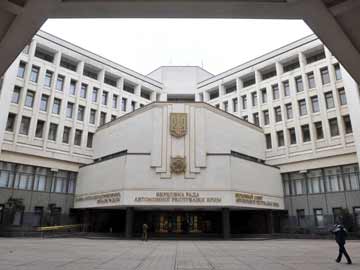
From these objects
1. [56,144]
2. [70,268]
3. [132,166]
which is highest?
[56,144]

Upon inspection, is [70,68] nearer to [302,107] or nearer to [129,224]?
[129,224]

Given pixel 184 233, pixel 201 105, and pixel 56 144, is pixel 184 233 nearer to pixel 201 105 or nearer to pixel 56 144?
pixel 201 105

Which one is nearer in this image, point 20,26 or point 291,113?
point 20,26

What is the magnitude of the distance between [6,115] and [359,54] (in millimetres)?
36479

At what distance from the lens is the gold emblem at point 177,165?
1264 inches

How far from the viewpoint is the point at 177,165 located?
32.2m

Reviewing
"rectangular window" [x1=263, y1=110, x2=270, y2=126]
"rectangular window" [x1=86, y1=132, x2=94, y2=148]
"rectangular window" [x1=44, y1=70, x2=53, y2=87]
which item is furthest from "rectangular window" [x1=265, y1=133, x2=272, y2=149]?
"rectangular window" [x1=44, y1=70, x2=53, y2=87]

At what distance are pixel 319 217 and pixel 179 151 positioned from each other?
19380 millimetres

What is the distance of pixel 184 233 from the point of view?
115ft

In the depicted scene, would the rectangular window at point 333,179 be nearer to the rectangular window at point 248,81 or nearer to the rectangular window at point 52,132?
the rectangular window at point 248,81

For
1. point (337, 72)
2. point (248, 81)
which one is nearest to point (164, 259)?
point (337, 72)

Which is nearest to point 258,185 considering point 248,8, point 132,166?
point 132,166

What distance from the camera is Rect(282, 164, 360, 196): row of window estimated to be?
3534 cm

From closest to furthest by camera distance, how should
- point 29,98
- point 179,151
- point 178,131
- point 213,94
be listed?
point 179,151 < point 178,131 < point 29,98 < point 213,94
